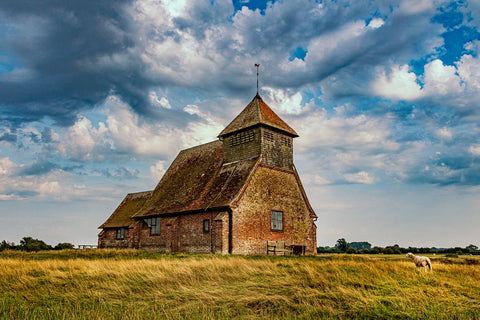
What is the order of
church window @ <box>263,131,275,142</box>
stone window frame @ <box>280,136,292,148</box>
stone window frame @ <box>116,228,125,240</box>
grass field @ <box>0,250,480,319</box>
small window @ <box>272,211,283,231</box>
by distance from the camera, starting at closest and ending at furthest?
grass field @ <box>0,250,480,319</box> → small window @ <box>272,211,283,231</box> → church window @ <box>263,131,275,142</box> → stone window frame @ <box>280,136,292,148</box> → stone window frame @ <box>116,228,125,240</box>

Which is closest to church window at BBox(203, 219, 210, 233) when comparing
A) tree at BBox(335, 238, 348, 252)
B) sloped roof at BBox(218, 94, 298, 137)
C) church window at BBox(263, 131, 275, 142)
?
church window at BBox(263, 131, 275, 142)

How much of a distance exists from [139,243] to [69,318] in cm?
2684

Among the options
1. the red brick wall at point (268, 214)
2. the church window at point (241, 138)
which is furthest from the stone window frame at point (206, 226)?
the church window at point (241, 138)

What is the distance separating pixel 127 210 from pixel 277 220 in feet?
61.1

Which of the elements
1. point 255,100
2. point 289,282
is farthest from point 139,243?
point 289,282

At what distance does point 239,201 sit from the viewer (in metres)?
26.1

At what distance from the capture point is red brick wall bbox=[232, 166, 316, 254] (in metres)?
26.0

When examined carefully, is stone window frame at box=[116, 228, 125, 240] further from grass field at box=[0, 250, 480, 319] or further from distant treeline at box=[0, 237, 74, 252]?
grass field at box=[0, 250, 480, 319]

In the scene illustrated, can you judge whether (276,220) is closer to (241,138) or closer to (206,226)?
(206,226)

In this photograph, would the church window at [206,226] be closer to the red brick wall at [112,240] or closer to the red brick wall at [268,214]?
the red brick wall at [268,214]

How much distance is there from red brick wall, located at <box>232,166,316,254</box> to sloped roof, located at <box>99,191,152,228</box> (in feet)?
49.1

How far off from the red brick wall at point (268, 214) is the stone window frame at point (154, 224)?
365 inches

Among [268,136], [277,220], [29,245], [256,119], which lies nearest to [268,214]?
[277,220]

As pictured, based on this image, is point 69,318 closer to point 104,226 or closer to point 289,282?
point 289,282
